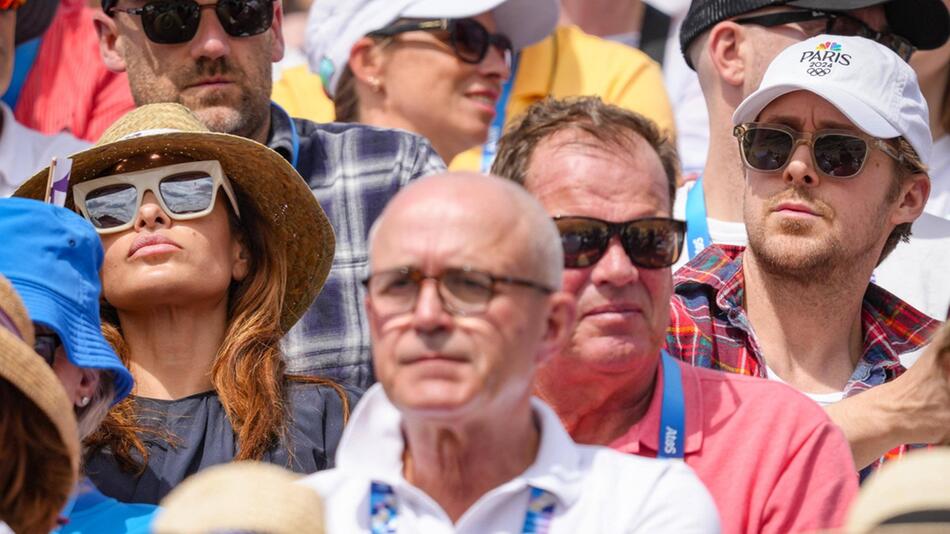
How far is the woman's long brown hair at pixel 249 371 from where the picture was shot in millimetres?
4148

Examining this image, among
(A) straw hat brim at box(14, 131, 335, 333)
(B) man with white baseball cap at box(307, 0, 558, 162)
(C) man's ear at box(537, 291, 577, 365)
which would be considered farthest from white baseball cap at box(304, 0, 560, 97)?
(C) man's ear at box(537, 291, 577, 365)

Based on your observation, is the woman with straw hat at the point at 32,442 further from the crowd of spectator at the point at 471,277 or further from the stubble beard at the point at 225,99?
the stubble beard at the point at 225,99

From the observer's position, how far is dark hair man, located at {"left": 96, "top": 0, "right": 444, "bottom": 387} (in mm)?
5203

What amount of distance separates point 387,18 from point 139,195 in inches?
78.4

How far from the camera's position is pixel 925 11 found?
5293mm

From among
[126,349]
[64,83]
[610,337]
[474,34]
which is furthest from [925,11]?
[64,83]

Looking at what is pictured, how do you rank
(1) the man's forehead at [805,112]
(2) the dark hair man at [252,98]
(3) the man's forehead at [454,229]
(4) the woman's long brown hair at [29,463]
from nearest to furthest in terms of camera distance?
(3) the man's forehead at [454,229], (4) the woman's long brown hair at [29,463], (1) the man's forehead at [805,112], (2) the dark hair man at [252,98]

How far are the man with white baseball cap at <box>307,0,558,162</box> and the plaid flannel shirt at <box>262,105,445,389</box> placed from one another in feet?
2.37

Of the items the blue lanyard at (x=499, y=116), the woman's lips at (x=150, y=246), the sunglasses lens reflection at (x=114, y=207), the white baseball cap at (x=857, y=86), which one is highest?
the white baseball cap at (x=857, y=86)

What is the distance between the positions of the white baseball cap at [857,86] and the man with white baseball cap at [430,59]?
1686 mm

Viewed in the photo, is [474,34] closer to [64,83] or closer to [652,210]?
[64,83]

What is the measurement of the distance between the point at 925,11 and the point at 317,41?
2113mm

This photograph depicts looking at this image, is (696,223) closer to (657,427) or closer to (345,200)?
(345,200)

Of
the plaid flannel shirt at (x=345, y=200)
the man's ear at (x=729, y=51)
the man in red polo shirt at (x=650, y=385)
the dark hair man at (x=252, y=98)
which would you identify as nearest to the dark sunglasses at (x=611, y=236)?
the man in red polo shirt at (x=650, y=385)
